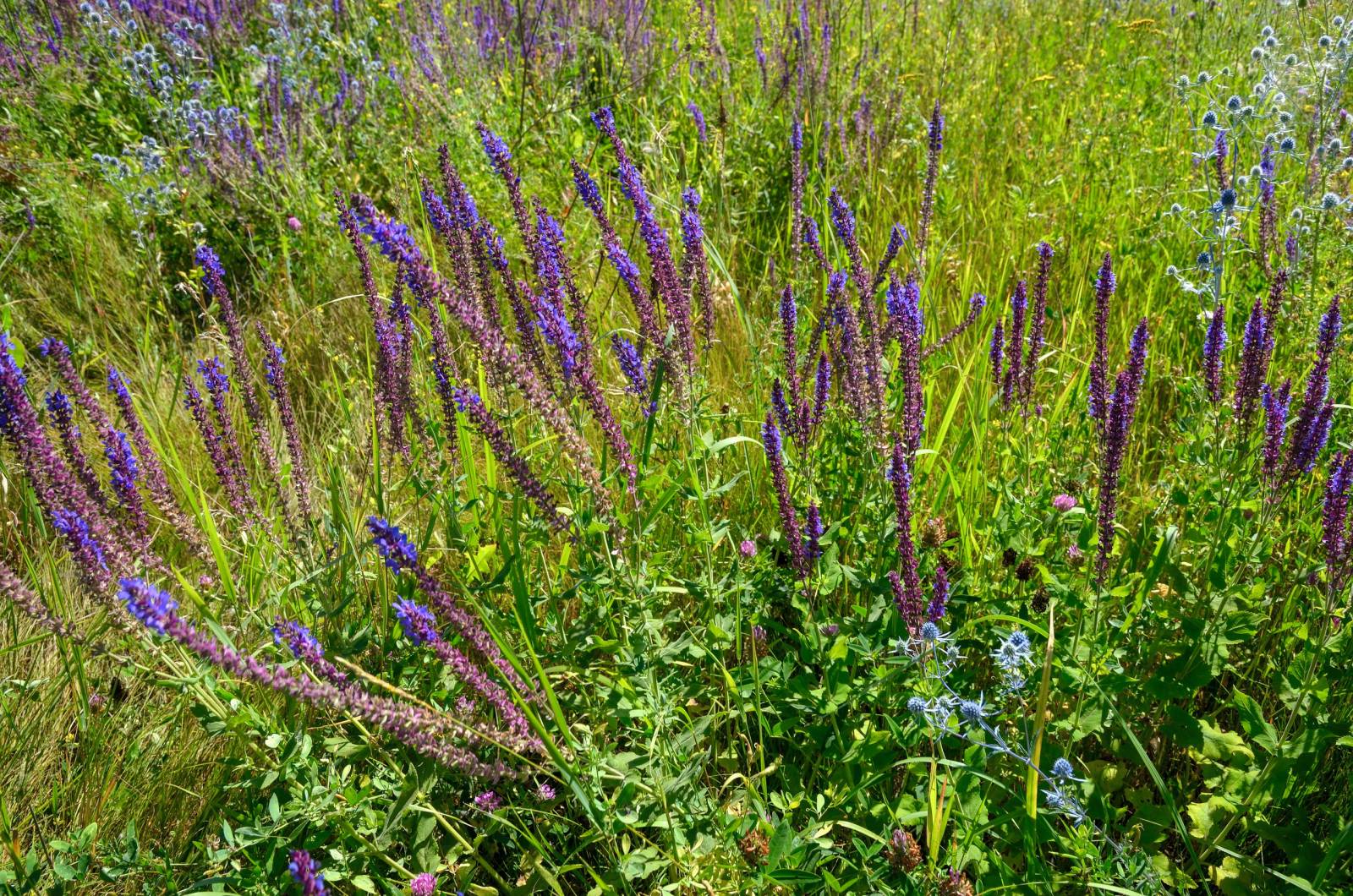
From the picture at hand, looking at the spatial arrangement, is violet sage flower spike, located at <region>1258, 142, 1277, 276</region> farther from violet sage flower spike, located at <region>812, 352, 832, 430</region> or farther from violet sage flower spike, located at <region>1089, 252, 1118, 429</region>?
violet sage flower spike, located at <region>812, 352, 832, 430</region>

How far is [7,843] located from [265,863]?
615 millimetres

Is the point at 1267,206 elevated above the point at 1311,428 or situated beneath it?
elevated above

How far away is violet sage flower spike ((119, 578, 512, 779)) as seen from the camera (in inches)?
52.3

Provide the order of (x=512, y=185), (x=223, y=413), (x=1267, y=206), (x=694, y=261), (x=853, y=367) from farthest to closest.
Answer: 1. (x=1267, y=206)
2. (x=223, y=413)
3. (x=694, y=261)
4. (x=512, y=185)
5. (x=853, y=367)

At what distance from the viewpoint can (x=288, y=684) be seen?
141 centimetres

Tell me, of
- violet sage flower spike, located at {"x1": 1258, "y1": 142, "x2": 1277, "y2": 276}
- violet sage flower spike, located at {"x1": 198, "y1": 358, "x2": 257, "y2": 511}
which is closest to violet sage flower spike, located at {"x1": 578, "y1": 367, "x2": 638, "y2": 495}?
violet sage flower spike, located at {"x1": 198, "y1": 358, "x2": 257, "y2": 511}

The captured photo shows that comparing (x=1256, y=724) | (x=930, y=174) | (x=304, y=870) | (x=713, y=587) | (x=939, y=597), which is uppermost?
(x=930, y=174)

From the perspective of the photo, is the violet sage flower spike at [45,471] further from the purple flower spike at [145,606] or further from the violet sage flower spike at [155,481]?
the purple flower spike at [145,606]

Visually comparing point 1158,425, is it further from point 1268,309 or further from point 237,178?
point 237,178

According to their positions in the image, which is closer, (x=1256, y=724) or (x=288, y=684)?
(x=288, y=684)

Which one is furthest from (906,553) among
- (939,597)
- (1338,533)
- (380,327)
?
(380,327)

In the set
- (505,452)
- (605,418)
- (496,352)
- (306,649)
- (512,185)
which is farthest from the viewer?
(512,185)

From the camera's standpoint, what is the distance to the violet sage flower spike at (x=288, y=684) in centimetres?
133

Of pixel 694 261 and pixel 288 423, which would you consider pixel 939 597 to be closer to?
pixel 694 261
